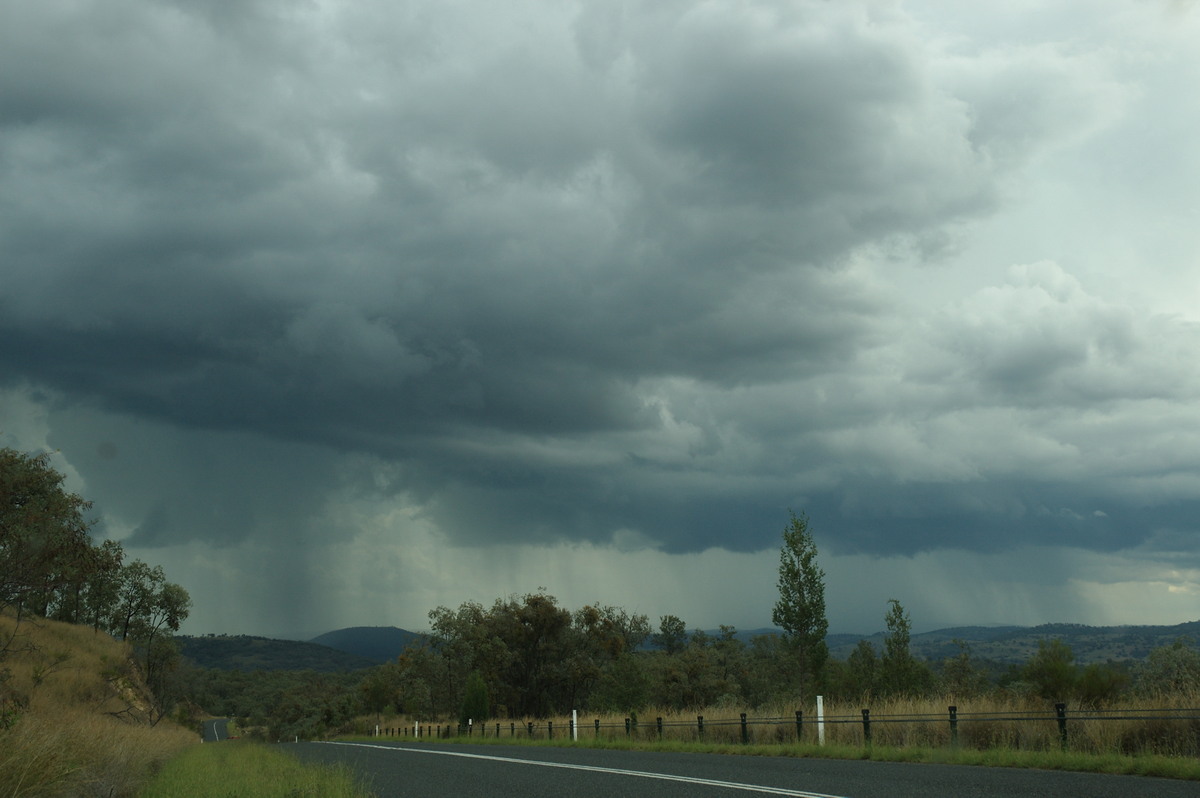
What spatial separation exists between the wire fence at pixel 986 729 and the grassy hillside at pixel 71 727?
1448cm

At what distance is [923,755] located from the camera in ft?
52.6

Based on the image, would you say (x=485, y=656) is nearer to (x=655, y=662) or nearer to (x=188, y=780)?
(x=655, y=662)

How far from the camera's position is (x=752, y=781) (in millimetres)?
11750

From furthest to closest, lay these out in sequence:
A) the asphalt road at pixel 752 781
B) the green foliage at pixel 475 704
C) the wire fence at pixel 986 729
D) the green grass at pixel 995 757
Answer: the green foliage at pixel 475 704
the wire fence at pixel 986 729
the green grass at pixel 995 757
the asphalt road at pixel 752 781

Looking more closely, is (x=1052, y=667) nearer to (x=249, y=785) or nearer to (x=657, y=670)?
(x=657, y=670)

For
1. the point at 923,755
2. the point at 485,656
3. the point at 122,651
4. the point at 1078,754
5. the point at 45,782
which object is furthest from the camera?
the point at 485,656

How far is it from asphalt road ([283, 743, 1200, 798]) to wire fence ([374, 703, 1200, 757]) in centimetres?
289

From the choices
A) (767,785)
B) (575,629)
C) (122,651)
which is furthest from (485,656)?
(767,785)

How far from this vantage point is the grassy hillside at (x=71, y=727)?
9570mm

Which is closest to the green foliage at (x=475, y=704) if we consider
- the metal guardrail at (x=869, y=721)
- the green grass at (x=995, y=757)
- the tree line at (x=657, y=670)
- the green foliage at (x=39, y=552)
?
the tree line at (x=657, y=670)

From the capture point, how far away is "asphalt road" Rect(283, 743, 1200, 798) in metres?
10.2

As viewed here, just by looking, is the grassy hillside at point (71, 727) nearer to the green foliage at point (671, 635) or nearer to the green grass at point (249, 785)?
the green grass at point (249, 785)

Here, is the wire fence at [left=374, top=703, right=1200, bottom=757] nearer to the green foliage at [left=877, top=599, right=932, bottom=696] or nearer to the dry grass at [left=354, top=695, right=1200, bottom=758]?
the dry grass at [left=354, top=695, right=1200, bottom=758]

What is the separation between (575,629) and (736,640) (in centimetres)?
2597
